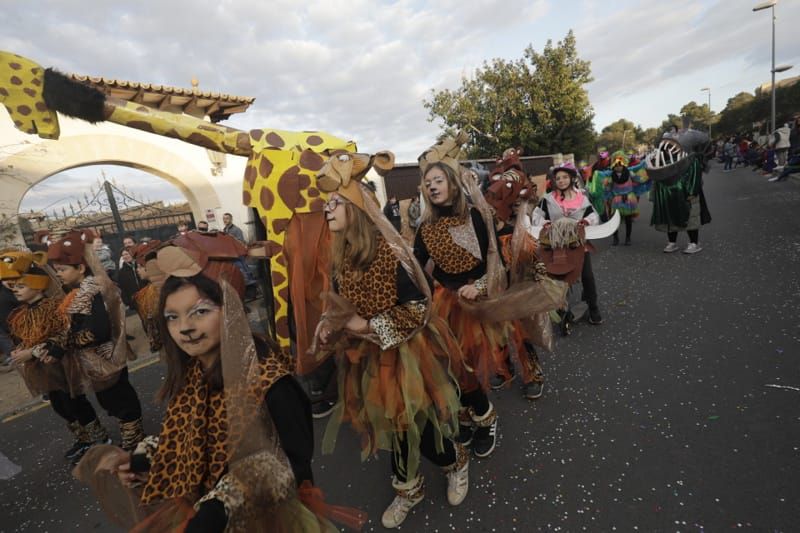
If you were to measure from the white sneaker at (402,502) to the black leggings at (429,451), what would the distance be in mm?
41

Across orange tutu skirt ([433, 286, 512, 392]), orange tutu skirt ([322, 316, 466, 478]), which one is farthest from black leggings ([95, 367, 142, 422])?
orange tutu skirt ([433, 286, 512, 392])

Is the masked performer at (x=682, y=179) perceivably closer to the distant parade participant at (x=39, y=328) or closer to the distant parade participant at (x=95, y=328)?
the distant parade participant at (x=95, y=328)

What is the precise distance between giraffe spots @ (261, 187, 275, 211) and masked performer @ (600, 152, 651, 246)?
663cm

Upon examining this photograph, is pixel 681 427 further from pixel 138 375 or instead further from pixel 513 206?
pixel 138 375

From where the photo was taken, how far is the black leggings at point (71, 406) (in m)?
3.14

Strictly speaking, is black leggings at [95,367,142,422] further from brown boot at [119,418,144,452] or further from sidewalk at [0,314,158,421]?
sidewalk at [0,314,158,421]

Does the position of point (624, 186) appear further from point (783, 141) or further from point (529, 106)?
point (529, 106)

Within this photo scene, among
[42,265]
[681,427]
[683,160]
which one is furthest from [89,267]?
[683,160]

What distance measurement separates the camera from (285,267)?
300 cm

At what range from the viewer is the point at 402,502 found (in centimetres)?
221

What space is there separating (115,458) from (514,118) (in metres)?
27.3

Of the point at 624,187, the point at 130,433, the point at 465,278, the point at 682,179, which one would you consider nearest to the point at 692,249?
the point at 682,179

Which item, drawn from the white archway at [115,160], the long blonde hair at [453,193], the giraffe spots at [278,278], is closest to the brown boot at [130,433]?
the giraffe spots at [278,278]

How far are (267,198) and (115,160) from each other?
308 inches
